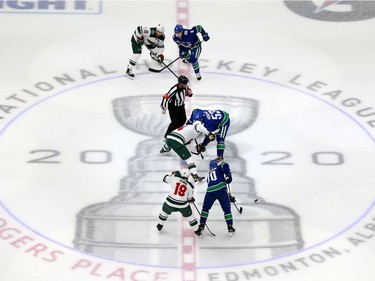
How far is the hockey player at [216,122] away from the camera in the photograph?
11.1 metres

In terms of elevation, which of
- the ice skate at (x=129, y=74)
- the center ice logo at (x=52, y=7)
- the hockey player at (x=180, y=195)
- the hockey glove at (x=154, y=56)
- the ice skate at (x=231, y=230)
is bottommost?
the ice skate at (x=231, y=230)

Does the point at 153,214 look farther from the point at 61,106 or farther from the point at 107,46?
the point at 107,46

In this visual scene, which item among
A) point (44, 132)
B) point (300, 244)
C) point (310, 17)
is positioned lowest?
point (300, 244)

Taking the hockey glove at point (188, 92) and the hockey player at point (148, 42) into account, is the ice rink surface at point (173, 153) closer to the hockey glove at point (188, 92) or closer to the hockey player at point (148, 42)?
the hockey player at point (148, 42)

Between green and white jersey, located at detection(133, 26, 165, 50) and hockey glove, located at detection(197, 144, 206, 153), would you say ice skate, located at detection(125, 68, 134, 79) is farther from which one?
hockey glove, located at detection(197, 144, 206, 153)

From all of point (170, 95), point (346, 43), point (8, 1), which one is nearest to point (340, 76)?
point (346, 43)

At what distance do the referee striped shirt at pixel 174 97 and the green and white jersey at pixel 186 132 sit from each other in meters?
0.33

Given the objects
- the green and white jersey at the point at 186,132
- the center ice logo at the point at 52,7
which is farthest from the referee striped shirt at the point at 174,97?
the center ice logo at the point at 52,7

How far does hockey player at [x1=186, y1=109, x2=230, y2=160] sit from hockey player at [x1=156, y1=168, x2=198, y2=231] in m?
1.12

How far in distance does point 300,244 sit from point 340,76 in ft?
9.49

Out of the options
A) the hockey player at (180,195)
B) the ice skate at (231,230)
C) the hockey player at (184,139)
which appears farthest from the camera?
the hockey player at (184,139)

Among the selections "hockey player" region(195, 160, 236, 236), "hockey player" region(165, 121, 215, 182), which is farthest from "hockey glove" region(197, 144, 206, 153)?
"hockey player" region(195, 160, 236, 236)

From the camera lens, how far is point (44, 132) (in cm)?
1156

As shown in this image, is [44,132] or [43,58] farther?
Answer: [43,58]
